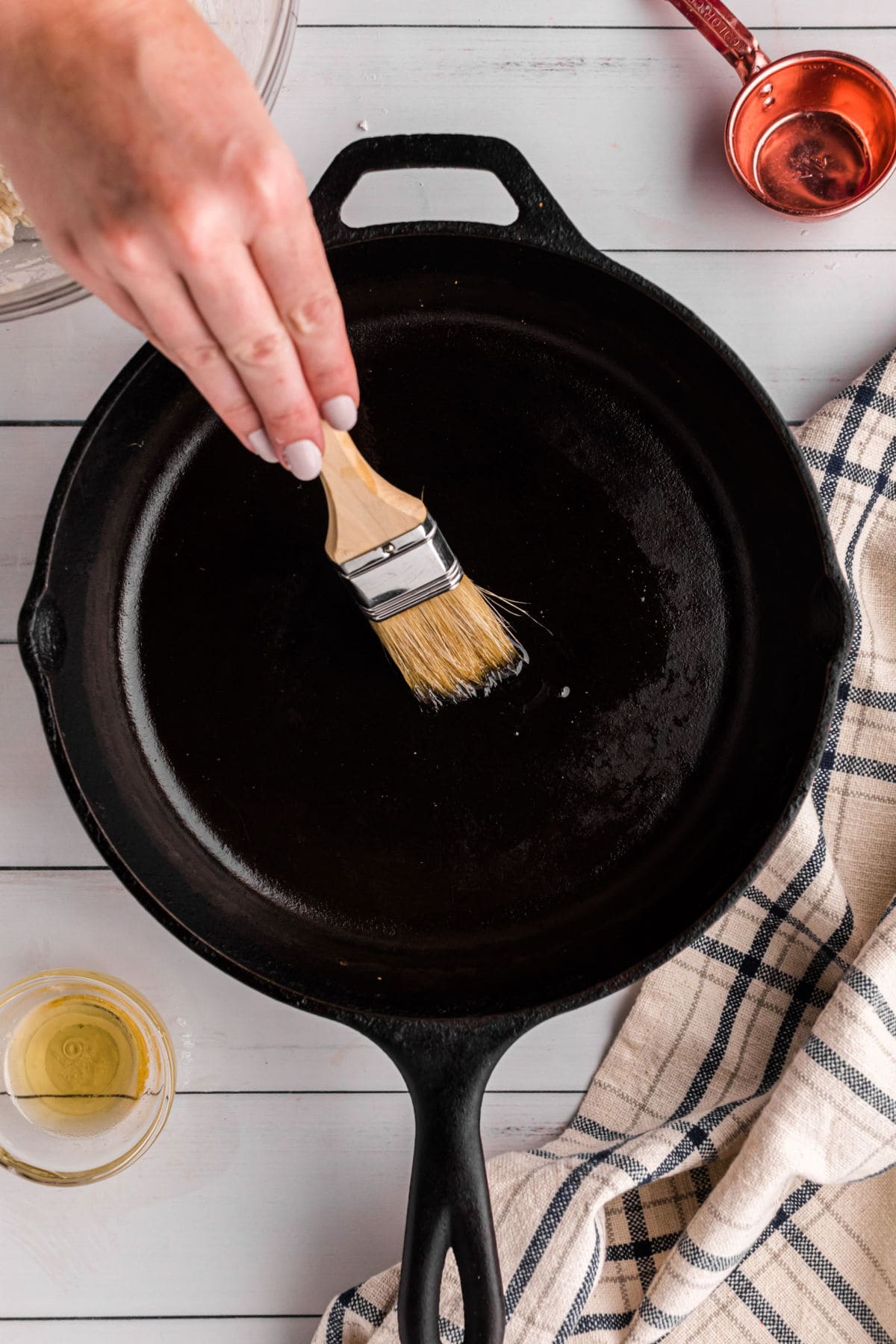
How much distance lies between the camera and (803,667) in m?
0.74

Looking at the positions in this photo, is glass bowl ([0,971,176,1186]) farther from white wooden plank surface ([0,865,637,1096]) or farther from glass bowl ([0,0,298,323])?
glass bowl ([0,0,298,323])

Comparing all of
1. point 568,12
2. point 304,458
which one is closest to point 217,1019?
point 304,458

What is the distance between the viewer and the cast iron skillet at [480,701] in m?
0.75

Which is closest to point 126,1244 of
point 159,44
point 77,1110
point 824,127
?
point 77,1110

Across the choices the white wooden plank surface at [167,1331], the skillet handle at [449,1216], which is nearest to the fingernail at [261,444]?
the skillet handle at [449,1216]

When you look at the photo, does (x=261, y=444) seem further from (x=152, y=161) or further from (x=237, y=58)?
(x=237, y=58)

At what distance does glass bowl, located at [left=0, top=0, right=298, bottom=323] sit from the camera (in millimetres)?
697

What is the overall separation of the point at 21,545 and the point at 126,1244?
524 mm

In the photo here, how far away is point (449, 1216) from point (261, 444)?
1.56ft

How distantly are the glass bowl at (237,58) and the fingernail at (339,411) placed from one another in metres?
0.30

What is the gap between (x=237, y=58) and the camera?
717 millimetres

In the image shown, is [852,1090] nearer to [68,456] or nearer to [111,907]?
[111,907]

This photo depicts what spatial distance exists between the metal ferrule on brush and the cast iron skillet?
2.5 inches

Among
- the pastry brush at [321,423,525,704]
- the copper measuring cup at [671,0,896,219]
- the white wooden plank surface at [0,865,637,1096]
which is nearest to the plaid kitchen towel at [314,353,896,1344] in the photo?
the white wooden plank surface at [0,865,637,1096]
